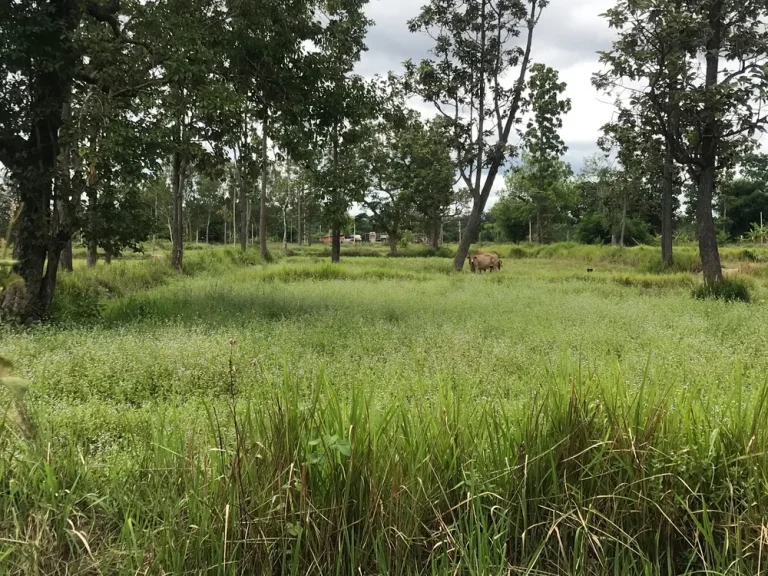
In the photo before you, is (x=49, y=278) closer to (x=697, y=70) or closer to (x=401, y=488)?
(x=401, y=488)

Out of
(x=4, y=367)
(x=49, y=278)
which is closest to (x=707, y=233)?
(x=49, y=278)

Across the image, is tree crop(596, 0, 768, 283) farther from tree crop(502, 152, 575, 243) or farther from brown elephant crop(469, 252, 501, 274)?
tree crop(502, 152, 575, 243)

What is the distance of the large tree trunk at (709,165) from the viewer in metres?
11.9

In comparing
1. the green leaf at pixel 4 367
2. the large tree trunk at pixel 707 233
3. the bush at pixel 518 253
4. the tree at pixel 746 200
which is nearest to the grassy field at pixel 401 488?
the green leaf at pixel 4 367

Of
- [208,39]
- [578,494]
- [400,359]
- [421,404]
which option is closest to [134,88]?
[208,39]

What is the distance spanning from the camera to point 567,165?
51.5 metres

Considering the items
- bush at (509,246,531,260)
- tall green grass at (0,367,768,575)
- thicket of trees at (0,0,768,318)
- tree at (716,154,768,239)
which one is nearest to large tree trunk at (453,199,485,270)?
thicket of trees at (0,0,768,318)

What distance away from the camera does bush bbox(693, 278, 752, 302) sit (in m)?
10.4

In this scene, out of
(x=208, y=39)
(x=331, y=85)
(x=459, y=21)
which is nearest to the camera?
(x=208, y=39)

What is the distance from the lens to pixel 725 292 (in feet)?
34.8

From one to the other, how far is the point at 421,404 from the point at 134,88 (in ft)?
23.5

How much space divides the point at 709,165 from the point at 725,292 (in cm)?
388

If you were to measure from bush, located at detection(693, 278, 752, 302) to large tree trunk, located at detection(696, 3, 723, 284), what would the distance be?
0.61 m

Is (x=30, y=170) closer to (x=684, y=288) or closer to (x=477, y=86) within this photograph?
(x=684, y=288)
